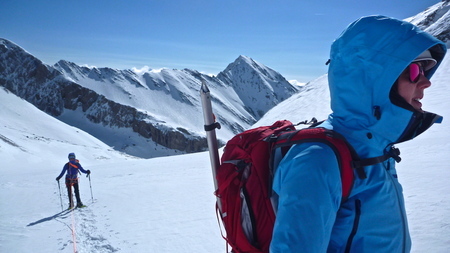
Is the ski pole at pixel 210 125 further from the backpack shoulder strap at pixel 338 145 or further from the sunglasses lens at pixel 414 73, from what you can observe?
the sunglasses lens at pixel 414 73

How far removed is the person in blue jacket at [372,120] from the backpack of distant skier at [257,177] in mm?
87

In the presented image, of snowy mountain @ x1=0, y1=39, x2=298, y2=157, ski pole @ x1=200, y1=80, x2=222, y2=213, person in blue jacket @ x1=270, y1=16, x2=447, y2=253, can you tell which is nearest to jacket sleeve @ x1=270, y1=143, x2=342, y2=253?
person in blue jacket @ x1=270, y1=16, x2=447, y2=253

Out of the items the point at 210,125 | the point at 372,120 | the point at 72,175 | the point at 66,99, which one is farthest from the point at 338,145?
the point at 66,99

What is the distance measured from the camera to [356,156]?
1544mm

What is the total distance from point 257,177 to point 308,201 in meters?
0.47

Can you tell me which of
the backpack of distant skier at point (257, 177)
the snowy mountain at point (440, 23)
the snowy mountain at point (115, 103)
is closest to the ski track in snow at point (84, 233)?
the backpack of distant skier at point (257, 177)

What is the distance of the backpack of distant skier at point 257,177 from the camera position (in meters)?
1.51

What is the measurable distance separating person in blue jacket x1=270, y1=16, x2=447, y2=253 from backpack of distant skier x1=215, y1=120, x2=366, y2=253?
0.28 feet

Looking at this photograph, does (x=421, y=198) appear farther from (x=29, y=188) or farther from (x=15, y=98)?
(x=15, y=98)

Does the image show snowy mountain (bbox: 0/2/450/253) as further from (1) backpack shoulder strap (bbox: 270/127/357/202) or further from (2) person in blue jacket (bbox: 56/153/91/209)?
(1) backpack shoulder strap (bbox: 270/127/357/202)

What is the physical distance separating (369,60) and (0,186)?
21.5 metres

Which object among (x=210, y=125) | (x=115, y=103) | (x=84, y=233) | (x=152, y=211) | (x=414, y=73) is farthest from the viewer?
(x=115, y=103)

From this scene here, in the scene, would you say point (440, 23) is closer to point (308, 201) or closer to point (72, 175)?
point (72, 175)

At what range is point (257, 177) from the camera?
176 centimetres
